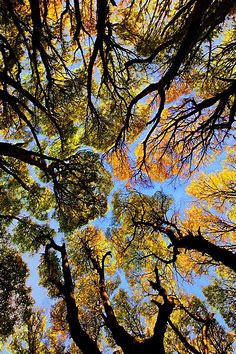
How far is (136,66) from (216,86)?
220 cm

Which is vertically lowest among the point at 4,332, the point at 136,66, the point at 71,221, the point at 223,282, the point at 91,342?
the point at 91,342

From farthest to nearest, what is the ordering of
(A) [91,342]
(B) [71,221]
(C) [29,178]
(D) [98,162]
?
(C) [29,178], (B) [71,221], (D) [98,162], (A) [91,342]

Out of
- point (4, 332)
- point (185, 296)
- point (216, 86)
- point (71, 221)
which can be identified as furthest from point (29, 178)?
point (185, 296)

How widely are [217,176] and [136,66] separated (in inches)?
208

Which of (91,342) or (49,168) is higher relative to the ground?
(49,168)

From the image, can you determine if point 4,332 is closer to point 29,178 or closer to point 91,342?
point 29,178

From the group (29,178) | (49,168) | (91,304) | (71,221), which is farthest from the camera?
(91,304)

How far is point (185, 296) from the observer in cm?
1257

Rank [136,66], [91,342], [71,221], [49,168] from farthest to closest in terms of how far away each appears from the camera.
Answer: [71,221] → [136,66] → [49,168] → [91,342]

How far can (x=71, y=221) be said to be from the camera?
32.8 ft

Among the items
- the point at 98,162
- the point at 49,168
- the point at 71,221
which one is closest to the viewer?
the point at 49,168

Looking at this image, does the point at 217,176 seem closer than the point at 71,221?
No

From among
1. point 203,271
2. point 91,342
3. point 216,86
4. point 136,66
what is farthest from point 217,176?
point 91,342

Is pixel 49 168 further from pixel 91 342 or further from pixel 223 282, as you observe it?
pixel 223 282
